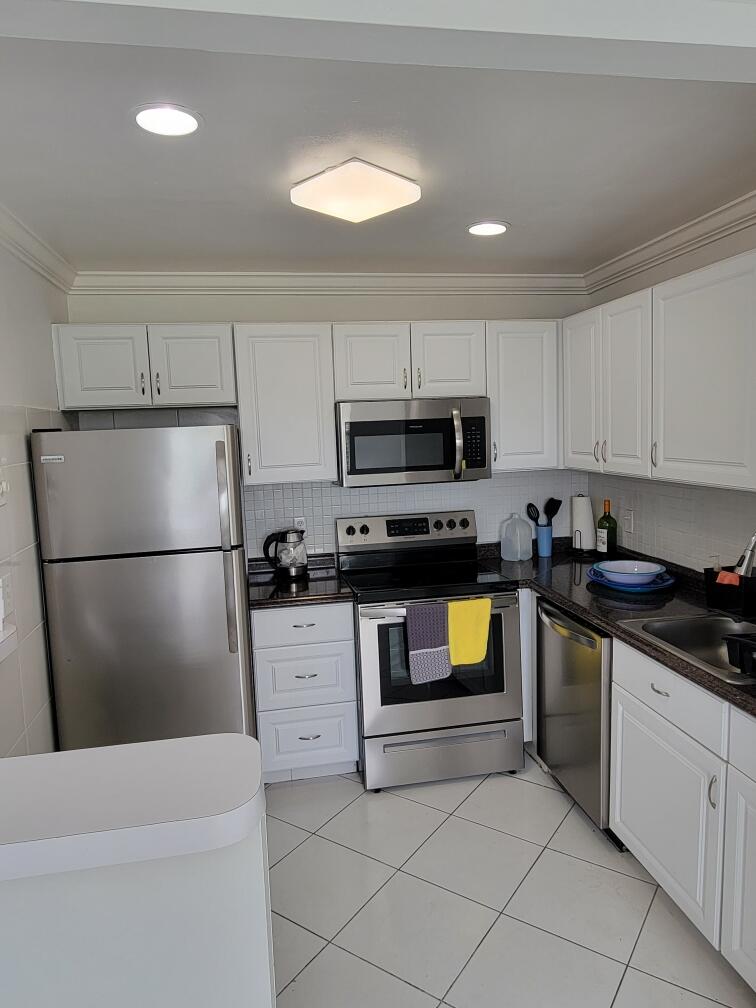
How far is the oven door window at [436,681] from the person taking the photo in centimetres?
283

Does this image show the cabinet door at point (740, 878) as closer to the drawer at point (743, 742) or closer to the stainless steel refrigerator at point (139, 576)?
the drawer at point (743, 742)

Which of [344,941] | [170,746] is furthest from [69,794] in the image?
[344,941]

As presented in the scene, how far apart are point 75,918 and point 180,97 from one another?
162cm

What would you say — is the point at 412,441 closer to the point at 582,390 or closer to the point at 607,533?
the point at 582,390

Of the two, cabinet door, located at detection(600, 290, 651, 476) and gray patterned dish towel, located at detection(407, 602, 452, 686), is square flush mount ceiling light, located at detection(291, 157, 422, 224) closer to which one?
cabinet door, located at detection(600, 290, 651, 476)

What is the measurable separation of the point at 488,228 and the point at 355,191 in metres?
0.73

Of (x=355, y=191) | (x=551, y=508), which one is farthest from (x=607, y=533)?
(x=355, y=191)

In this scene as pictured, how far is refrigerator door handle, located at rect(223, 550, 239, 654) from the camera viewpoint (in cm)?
254

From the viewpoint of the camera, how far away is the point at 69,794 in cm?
99

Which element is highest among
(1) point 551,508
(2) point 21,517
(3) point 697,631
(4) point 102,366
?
(4) point 102,366

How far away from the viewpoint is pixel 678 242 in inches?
105

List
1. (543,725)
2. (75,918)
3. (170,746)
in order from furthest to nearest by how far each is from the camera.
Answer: (543,725), (170,746), (75,918)

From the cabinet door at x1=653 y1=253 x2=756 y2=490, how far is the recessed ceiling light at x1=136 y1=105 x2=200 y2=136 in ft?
5.25

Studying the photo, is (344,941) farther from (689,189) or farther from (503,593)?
(689,189)
